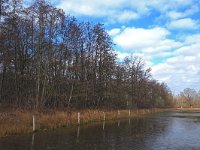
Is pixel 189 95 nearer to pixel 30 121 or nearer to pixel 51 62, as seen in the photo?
pixel 51 62

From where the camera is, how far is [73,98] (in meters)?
50.7

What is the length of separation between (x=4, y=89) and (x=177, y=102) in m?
148

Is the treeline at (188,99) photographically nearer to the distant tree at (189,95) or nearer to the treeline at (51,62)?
the distant tree at (189,95)

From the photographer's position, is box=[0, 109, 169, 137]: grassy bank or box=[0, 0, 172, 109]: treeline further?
box=[0, 0, 172, 109]: treeline

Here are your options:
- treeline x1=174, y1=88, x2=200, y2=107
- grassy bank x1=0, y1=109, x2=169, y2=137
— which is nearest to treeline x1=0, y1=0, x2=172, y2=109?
grassy bank x1=0, y1=109, x2=169, y2=137

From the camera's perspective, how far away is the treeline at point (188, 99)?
581ft

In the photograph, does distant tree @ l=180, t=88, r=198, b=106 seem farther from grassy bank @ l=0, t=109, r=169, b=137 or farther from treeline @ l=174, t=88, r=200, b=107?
grassy bank @ l=0, t=109, r=169, b=137

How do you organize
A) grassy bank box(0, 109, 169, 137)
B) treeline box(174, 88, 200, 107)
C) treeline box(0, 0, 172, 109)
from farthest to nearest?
treeline box(174, 88, 200, 107) → treeline box(0, 0, 172, 109) → grassy bank box(0, 109, 169, 137)

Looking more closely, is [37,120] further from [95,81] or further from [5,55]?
[95,81]

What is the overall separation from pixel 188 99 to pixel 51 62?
147 metres

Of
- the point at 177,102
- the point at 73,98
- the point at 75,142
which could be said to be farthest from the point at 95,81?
the point at 177,102

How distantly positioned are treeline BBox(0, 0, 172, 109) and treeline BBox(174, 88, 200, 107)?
402 feet

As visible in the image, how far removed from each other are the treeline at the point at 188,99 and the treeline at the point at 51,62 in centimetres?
12266

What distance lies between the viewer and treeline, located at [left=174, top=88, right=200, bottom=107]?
581 ft
